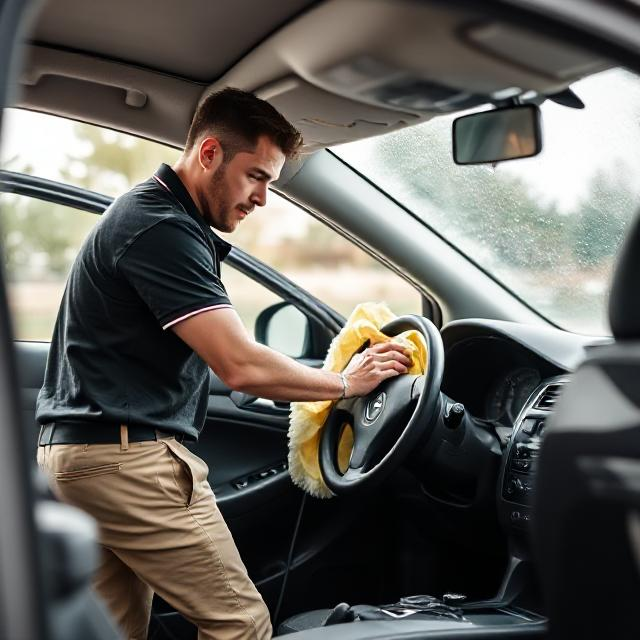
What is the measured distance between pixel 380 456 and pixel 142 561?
1.84 ft

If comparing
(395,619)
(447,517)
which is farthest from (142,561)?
(447,517)

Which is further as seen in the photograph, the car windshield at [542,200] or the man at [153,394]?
the car windshield at [542,200]

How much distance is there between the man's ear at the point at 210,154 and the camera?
2281 millimetres

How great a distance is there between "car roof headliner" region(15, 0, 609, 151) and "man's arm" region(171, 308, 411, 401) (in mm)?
508

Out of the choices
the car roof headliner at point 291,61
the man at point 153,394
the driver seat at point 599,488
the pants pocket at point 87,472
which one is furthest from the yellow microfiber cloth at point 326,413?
the driver seat at point 599,488

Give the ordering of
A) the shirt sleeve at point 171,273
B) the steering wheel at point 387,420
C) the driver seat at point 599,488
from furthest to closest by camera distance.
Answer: the steering wheel at point 387,420 → the shirt sleeve at point 171,273 → the driver seat at point 599,488

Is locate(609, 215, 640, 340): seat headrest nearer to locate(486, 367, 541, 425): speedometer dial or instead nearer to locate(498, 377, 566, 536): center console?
locate(498, 377, 566, 536): center console

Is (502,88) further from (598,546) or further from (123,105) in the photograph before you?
(123,105)

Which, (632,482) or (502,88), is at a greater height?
(502,88)

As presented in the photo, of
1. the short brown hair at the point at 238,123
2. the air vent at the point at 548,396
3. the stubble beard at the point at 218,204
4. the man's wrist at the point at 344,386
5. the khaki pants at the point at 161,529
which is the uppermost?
the short brown hair at the point at 238,123

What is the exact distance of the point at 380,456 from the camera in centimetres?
230

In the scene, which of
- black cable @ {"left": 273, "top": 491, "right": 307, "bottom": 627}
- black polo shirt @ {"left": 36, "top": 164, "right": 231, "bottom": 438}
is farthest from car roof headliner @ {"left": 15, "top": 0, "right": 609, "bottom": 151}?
black cable @ {"left": 273, "top": 491, "right": 307, "bottom": 627}

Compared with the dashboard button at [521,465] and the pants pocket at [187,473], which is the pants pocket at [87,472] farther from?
the dashboard button at [521,465]

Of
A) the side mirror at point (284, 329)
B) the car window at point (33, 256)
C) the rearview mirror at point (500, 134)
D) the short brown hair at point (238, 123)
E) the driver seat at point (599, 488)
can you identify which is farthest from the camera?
the side mirror at point (284, 329)
